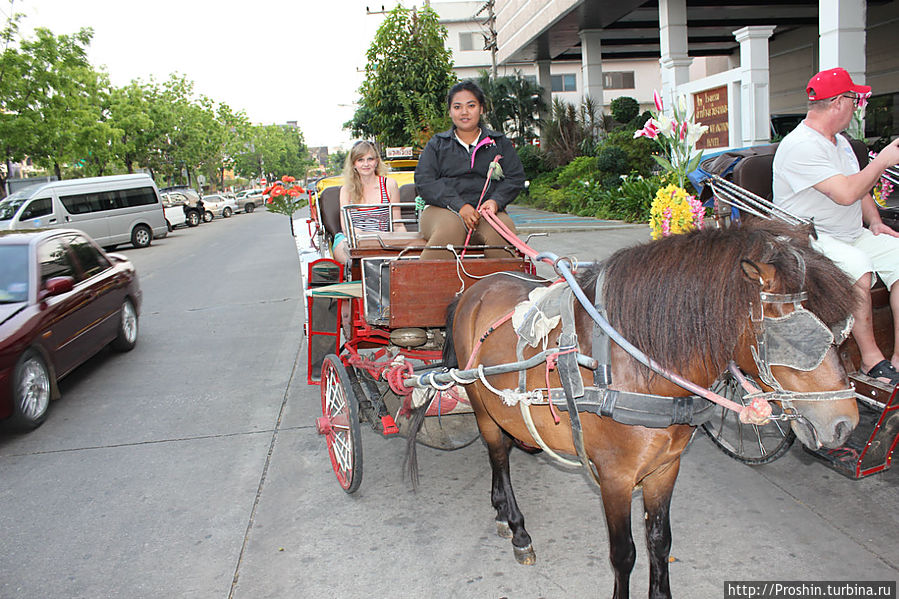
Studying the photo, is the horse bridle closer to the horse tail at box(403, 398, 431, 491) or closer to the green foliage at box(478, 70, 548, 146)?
the horse tail at box(403, 398, 431, 491)

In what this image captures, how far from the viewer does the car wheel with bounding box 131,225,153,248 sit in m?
23.2

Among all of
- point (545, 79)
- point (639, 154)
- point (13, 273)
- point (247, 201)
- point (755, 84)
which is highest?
point (545, 79)

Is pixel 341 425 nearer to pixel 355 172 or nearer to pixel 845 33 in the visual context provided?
pixel 355 172

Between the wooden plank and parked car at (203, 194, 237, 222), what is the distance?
3775 cm

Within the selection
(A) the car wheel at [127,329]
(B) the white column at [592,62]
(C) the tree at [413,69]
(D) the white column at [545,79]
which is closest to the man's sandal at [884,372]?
(A) the car wheel at [127,329]

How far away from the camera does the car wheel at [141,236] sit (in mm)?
23172

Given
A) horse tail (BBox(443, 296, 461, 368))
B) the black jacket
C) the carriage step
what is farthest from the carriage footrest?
the carriage step

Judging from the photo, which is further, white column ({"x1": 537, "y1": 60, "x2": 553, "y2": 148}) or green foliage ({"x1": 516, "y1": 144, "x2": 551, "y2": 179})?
white column ({"x1": 537, "y1": 60, "x2": 553, "y2": 148})

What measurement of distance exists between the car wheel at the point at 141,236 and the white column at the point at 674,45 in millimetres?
17538

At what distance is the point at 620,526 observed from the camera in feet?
9.27

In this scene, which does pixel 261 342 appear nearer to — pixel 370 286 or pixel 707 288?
pixel 370 286

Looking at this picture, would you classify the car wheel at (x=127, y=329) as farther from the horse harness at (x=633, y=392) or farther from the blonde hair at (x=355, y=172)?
the horse harness at (x=633, y=392)

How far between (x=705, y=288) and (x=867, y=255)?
188cm

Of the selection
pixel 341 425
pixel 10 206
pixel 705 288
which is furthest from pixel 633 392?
pixel 10 206
